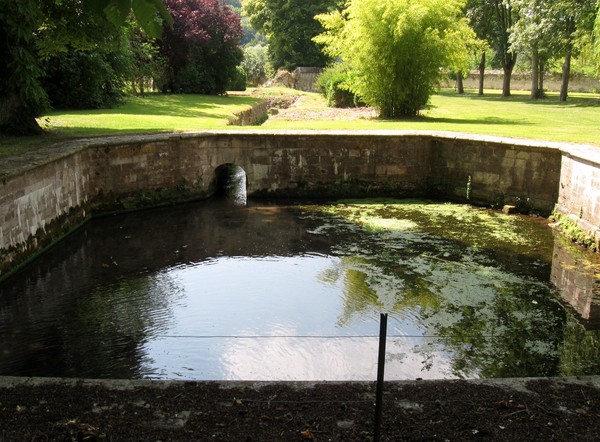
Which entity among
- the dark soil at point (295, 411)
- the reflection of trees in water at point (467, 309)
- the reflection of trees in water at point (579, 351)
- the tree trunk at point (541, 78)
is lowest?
the reflection of trees in water at point (579, 351)

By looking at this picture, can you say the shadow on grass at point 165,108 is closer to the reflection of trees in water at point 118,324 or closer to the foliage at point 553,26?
the reflection of trees in water at point 118,324

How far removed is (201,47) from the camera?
32.8 metres

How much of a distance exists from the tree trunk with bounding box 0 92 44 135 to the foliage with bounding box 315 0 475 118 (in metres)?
11.0

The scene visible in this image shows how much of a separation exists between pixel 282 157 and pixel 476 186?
4.64 meters

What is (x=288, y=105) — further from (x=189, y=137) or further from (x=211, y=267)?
(x=211, y=267)

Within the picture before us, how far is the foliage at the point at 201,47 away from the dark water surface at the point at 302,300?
20.6 m

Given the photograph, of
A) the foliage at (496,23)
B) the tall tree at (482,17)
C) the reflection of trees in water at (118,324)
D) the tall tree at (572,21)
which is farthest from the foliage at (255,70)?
the reflection of trees in water at (118,324)

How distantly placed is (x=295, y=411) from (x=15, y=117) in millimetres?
12083

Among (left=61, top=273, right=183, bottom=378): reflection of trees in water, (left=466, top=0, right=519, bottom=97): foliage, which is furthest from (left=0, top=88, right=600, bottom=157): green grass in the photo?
(left=466, top=0, right=519, bottom=97): foliage

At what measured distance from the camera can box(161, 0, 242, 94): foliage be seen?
1251 inches

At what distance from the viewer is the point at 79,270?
10070mm

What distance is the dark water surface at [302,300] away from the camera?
6938mm

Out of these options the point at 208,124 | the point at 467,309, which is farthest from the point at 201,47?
the point at 467,309

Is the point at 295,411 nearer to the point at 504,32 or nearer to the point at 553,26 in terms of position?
the point at 553,26
